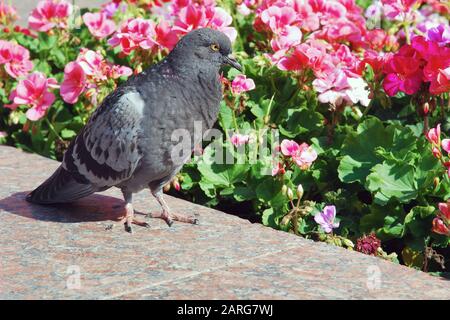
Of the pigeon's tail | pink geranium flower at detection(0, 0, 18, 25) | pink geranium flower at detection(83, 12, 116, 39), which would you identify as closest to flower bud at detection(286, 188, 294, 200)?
the pigeon's tail

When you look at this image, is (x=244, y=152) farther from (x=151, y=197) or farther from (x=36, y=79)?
(x=36, y=79)

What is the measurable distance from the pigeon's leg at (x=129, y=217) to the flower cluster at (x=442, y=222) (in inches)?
51.7

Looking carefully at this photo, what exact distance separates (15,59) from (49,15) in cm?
40

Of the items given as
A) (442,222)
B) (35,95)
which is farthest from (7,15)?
(442,222)

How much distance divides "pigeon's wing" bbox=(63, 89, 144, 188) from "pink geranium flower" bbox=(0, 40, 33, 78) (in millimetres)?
1123

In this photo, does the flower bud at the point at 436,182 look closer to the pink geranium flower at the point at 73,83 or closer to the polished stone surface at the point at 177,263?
the polished stone surface at the point at 177,263

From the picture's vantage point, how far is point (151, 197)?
470cm

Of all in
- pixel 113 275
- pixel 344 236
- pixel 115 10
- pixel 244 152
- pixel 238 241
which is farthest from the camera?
pixel 115 10

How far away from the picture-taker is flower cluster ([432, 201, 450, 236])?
11.8 feet

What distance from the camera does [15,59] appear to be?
529 cm

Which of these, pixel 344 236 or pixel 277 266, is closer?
pixel 277 266

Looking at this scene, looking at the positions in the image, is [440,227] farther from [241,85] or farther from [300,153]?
[241,85]
